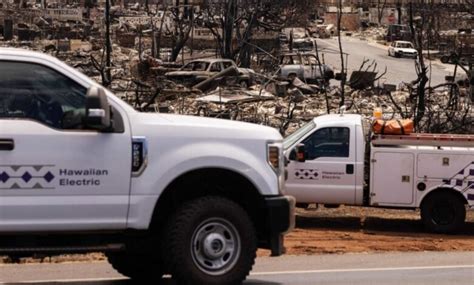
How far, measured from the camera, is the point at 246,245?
7910 millimetres

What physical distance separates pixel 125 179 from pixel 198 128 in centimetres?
82

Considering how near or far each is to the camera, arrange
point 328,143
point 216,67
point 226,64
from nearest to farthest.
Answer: point 328,143
point 216,67
point 226,64

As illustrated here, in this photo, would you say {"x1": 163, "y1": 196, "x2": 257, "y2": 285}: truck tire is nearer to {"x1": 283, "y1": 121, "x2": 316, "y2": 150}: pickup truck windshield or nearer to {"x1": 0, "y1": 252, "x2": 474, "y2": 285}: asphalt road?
{"x1": 0, "y1": 252, "x2": 474, "y2": 285}: asphalt road

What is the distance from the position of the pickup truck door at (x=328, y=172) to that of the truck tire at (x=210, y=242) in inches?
303

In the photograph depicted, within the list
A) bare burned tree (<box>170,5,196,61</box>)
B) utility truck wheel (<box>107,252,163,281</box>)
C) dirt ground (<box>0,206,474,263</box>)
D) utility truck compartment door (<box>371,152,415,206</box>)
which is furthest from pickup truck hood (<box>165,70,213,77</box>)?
utility truck wheel (<box>107,252,163,281</box>)

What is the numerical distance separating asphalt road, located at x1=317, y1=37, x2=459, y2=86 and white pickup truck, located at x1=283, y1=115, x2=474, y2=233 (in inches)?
1381

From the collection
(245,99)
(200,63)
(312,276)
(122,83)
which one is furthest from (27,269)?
(200,63)

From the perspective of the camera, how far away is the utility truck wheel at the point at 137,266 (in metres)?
9.08

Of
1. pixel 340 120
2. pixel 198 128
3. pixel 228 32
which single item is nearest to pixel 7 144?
pixel 198 128

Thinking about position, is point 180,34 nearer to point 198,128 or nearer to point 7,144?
point 198,128

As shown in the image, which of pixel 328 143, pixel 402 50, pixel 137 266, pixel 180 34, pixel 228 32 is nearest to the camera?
pixel 137 266

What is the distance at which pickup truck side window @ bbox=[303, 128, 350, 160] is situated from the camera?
617 inches

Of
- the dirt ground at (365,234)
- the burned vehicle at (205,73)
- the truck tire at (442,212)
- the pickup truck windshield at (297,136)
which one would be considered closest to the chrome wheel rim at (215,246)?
the dirt ground at (365,234)

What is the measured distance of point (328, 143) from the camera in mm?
15734
